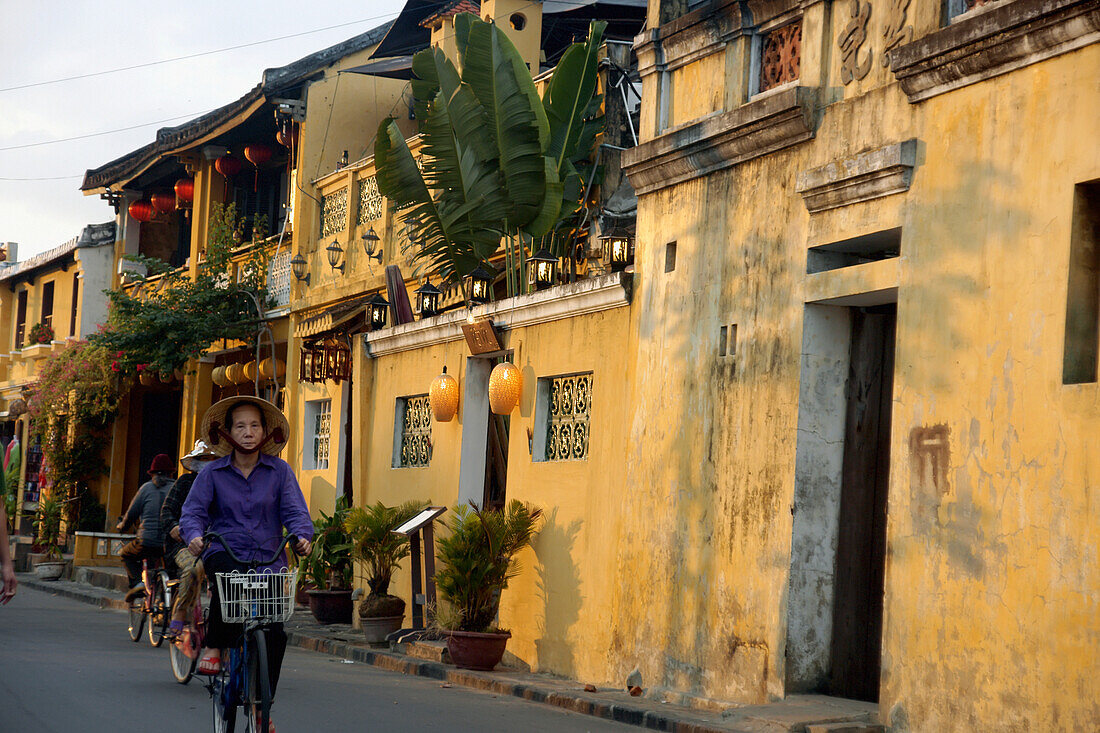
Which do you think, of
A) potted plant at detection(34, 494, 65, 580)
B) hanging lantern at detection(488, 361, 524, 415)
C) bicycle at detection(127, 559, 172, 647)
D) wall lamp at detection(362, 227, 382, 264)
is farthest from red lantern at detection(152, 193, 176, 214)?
hanging lantern at detection(488, 361, 524, 415)

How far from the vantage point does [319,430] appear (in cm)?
2067

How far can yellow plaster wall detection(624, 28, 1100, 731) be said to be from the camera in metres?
7.77

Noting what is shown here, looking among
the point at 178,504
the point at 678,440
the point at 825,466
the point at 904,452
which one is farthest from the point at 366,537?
the point at 904,452

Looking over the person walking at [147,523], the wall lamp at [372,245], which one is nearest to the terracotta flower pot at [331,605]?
the person walking at [147,523]

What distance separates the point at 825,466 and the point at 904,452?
41.9 inches

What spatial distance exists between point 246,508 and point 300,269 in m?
15.2

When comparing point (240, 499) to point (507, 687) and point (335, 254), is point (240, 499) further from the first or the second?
point (335, 254)

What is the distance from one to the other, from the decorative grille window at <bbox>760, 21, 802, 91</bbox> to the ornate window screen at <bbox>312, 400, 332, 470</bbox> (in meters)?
10.7

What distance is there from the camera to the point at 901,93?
9336 mm

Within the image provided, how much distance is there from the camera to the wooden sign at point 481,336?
47.3ft

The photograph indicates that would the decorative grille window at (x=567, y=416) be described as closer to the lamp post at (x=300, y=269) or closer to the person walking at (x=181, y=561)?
the person walking at (x=181, y=561)

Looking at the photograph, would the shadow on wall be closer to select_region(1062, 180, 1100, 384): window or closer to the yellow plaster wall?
the yellow plaster wall

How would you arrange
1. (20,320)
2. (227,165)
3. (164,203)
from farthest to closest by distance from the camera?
(20,320)
(164,203)
(227,165)

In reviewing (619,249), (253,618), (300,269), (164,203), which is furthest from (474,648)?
(164,203)
